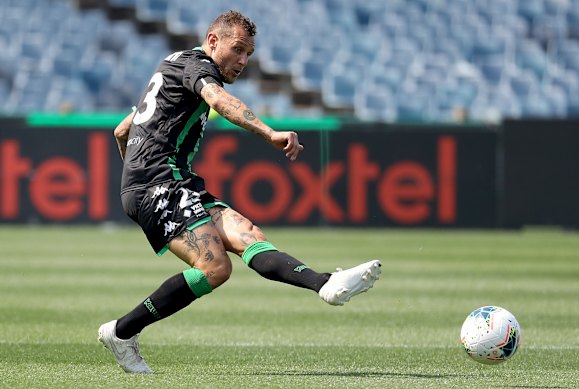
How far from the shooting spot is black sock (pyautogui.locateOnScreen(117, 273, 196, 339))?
21.1 ft

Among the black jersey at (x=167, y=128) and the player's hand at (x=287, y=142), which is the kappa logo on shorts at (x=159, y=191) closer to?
the black jersey at (x=167, y=128)

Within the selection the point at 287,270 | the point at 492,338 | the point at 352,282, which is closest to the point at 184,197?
the point at 287,270

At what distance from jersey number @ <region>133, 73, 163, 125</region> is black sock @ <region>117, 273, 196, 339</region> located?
3.05 feet

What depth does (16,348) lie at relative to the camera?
782cm

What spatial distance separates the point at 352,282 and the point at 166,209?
4.07 ft

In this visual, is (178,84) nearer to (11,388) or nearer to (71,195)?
(11,388)

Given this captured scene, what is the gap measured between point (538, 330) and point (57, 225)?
1233 cm

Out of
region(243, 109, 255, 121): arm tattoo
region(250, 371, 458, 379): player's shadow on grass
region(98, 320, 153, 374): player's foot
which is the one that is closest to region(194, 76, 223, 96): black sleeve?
region(243, 109, 255, 121): arm tattoo

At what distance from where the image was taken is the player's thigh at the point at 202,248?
636cm

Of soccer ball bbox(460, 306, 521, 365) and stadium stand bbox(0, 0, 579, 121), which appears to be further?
stadium stand bbox(0, 0, 579, 121)

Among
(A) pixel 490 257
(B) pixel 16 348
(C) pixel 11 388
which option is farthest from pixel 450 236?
(C) pixel 11 388

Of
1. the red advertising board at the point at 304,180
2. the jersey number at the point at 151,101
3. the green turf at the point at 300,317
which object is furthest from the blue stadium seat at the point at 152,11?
the jersey number at the point at 151,101

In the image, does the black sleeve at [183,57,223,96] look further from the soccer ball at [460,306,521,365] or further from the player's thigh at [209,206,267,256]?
the soccer ball at [460,306,521,365]

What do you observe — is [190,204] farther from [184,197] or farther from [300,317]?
[300,317]
